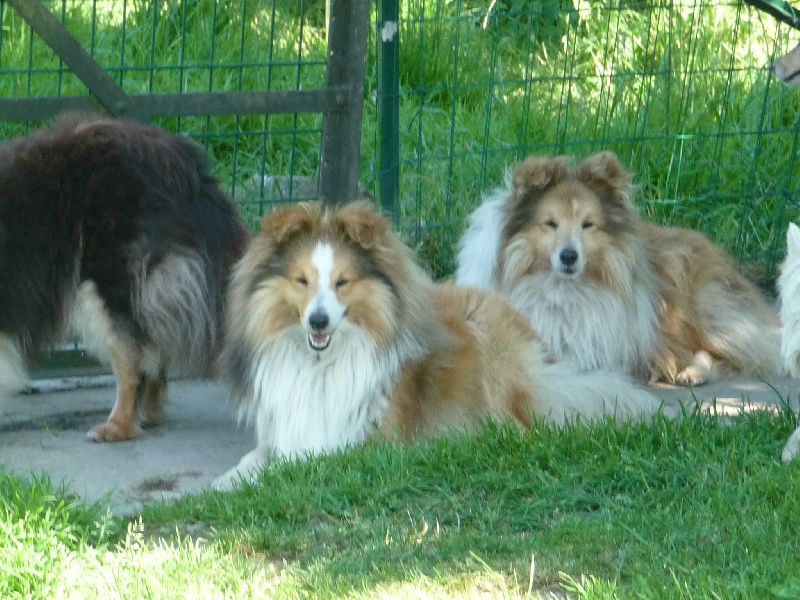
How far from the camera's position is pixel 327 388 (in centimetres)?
490

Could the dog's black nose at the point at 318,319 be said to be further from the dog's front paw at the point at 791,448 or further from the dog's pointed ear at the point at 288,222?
the dog's front paw at the point at 791,448

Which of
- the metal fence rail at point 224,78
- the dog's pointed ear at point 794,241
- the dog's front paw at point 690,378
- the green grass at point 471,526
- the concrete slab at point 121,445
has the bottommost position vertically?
the concrete slab at point 121,445

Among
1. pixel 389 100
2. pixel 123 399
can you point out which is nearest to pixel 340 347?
pixel 123 399

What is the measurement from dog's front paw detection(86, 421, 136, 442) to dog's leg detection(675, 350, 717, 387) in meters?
2.83

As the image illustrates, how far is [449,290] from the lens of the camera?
5.45m

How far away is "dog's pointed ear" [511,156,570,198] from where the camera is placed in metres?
6.23

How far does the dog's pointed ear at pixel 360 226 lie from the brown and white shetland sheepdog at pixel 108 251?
0.77 metres

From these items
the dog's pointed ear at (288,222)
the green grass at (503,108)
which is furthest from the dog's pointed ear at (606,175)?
the dog's pointed ear at (288,222)

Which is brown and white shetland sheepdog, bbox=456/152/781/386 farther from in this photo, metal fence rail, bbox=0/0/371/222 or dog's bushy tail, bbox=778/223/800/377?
dog's bushy tail, bbox=778/223/800/377

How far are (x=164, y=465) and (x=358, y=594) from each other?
2.00m

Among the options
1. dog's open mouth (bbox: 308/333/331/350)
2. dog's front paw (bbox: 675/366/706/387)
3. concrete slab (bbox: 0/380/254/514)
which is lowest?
concrete slab (bbox: 0/380/254/514)

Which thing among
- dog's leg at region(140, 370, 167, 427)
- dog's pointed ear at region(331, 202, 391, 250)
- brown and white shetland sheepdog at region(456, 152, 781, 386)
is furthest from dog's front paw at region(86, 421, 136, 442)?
brown and white shetland sheepdog at region(456, 152, 781, 386)

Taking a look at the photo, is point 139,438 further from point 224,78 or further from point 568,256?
point 224,78

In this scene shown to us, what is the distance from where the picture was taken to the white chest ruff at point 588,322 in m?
6.34
